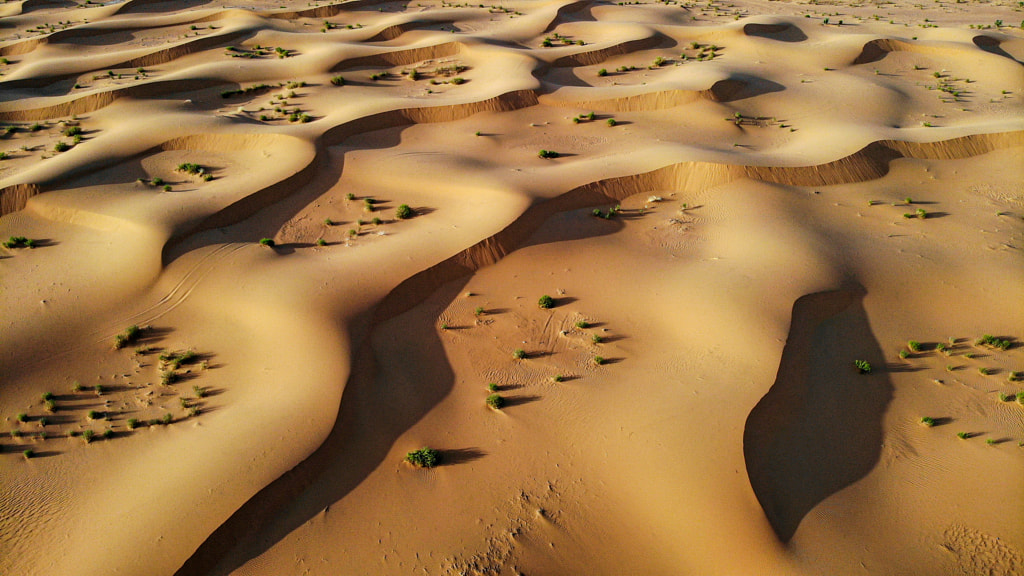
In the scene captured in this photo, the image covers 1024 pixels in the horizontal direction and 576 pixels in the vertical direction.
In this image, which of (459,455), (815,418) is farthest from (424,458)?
(815,418)

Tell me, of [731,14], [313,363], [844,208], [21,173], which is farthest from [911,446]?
[731,14]

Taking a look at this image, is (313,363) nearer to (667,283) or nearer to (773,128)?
A: (667,283)

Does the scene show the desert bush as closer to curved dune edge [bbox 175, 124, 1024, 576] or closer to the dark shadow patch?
curved dune edge [bbox 175, 124, 1024, 576]

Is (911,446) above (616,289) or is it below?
below

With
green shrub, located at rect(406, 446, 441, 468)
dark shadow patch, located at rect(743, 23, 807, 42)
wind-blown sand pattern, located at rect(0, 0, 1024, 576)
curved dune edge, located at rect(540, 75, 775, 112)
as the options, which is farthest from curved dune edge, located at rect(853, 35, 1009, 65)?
green shrub, located at rect(406, 446, 441, 468)

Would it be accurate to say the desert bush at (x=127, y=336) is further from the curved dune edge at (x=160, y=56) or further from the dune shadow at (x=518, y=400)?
the curved dune edge at (x=160, y=56)

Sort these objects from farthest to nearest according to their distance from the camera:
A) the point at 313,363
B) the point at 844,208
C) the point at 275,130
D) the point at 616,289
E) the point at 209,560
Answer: the point at 275,130 → the point at 844,208 → the point at 616,289 → the point at 313,363 → the point at 209,560

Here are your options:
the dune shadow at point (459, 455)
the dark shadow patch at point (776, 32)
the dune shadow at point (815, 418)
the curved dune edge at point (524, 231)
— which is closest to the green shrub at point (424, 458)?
the dune shadow at point (459, 455)

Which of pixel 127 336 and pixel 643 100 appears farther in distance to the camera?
pixel 643 100

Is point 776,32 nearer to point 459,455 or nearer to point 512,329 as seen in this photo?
point 512,329
